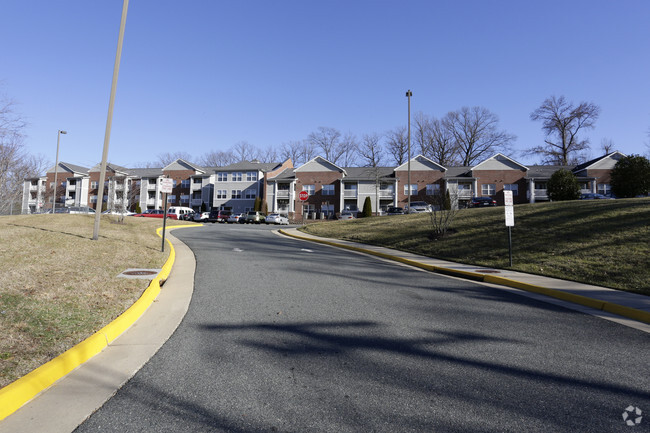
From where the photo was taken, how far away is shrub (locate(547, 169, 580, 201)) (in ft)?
104

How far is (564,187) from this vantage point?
32031 millimetres

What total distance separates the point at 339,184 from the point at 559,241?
43370 mm

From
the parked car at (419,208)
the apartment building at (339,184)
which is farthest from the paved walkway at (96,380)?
the apartment building at (339,184)

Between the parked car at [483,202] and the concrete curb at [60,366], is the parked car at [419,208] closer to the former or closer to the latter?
the parked car at [483,202]

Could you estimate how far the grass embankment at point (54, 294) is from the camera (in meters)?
3.87

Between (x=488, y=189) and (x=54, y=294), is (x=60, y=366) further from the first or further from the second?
(x=488, y=189)

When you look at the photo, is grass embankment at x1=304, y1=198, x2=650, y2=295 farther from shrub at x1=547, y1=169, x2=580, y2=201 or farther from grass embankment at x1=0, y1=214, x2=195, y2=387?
shrub at x1=547, y1=169, x2=580, y2=201

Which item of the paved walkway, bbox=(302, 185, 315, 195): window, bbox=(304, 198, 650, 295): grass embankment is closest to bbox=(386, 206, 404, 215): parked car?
bbox=(302, 185, 315, 195): window

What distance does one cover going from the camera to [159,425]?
2.74m

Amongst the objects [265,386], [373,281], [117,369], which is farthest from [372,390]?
[373,281]

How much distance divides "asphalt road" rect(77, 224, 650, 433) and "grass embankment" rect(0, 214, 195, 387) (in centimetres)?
110

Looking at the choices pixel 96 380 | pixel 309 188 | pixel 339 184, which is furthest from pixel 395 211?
pixel 96 380

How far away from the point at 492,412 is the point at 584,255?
10.9 meters

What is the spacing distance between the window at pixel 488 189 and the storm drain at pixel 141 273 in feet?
169
